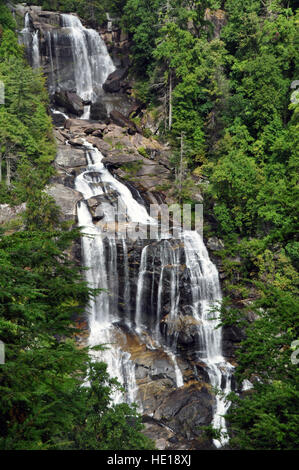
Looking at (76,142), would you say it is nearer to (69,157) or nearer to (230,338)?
(69,157)

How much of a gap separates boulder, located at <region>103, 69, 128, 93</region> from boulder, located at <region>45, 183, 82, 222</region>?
2069cm

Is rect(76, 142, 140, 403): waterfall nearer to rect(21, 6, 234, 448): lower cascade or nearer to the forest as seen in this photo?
rect(21, 6, 234, 448): lower cascade

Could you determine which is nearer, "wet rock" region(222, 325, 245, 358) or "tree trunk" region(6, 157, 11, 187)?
Answer: "wet rock" region(222, 325, 245, 358)

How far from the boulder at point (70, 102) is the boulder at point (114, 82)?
4614 millimetres

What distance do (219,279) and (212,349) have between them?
17.6 ft

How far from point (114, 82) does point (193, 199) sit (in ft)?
71.5

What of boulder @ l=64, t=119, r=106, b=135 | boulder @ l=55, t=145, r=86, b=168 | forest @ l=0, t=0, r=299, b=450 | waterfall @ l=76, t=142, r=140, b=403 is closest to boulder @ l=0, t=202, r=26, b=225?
forest @ l=0, t=0, r=299, b=450

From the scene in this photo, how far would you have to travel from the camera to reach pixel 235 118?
3478 cm

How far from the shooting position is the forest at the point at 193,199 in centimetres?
769

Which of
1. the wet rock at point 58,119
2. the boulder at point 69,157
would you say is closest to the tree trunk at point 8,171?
the boulder at point 69,157

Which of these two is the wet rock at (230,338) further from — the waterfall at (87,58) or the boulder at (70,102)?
the waterfall at (87,58)

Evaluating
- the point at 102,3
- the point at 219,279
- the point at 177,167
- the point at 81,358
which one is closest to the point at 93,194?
the point at 177,167

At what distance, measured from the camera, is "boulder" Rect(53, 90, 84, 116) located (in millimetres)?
41531
